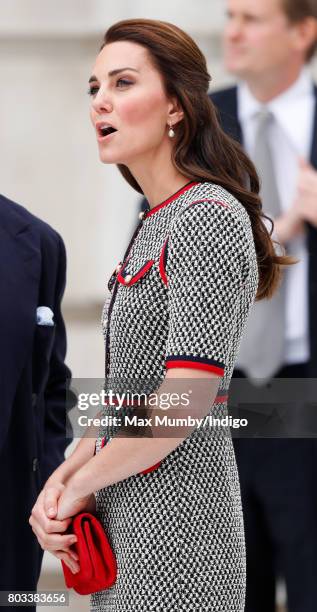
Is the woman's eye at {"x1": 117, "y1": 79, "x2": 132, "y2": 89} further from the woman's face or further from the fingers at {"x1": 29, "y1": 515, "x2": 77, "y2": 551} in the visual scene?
the fingers at {"x1": 29, "y1": 515, "x2": 77, "y2": 551}

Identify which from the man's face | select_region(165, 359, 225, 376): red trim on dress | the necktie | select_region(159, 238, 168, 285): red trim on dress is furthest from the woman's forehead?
the man's face

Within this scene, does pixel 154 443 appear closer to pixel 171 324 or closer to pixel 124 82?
pixel 171 324

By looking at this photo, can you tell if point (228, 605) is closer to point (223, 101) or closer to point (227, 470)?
point (227, 470)

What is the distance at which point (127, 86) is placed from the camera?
225 centimetres

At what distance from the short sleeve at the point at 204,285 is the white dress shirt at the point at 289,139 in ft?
5.31

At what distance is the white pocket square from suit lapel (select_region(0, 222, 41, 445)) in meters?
0.03

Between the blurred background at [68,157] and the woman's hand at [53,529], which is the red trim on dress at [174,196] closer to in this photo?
the woman's hand at [53,529]

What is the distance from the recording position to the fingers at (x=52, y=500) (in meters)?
A: 2.21

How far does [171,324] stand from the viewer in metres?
2.08

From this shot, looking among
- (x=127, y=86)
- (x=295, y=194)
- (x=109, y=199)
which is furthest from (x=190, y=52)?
(x=109, y=199)

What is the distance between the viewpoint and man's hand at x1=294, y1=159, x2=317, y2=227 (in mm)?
3646

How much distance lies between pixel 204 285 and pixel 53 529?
1.63 feet

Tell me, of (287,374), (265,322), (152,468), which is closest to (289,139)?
(265,322)

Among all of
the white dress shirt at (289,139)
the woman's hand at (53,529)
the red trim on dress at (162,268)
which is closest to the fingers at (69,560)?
the woman's hand at (53,529)
